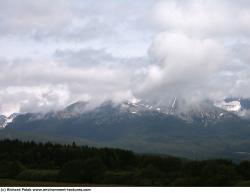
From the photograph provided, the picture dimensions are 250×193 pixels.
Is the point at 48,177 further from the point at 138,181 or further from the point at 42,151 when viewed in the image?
the point at 42,151

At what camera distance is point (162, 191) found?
53.9 metres

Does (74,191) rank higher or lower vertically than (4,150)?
lower

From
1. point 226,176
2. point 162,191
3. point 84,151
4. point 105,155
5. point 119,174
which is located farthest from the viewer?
point 84,151

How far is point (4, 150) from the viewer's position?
19650cm

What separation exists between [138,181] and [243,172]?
25.9 metres

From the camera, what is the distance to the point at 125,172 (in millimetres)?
136125

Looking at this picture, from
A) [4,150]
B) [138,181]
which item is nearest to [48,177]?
[138,181]

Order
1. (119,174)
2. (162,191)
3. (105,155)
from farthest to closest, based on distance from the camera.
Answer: (105,155) < (119,174) < (162,191)

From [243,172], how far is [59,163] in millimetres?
78754

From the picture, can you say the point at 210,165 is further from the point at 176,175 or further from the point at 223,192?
the point at 223,192

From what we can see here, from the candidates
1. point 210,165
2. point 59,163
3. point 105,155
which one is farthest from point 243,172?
point 59,163

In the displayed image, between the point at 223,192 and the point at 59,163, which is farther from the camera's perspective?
the point at 59,163

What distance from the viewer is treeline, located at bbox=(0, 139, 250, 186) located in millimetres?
107938

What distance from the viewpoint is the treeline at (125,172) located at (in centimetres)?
10794
